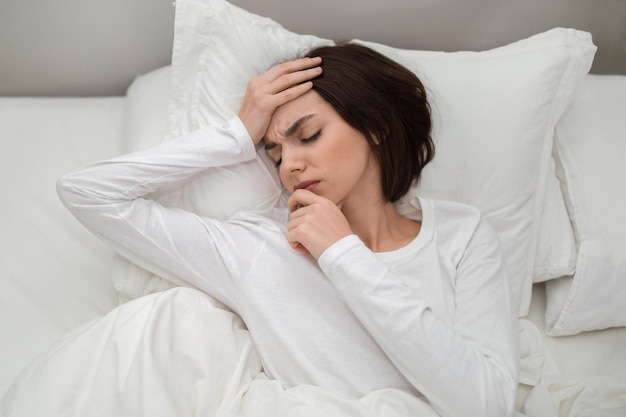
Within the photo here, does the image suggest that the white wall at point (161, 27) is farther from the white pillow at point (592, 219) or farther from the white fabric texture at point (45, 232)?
the white pillow at point (592, 219)

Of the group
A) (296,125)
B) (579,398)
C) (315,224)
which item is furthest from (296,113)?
(579,398)

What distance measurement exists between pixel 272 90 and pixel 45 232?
73 cm

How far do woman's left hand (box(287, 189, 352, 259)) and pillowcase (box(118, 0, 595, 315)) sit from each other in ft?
0.74

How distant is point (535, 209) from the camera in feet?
5.38

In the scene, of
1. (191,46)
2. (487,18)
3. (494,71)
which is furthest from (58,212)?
(487,18)

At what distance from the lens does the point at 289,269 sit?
4.52 feet

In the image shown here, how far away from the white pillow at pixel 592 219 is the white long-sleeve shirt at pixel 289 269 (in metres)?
0.33

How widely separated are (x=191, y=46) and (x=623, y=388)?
130cm

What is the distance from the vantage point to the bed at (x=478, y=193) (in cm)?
150

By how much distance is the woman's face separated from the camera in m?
1.34

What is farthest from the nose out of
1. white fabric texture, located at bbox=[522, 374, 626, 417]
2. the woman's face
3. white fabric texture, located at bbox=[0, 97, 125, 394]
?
white fabric texture, located at bbox=[522, 374, 626, 417]


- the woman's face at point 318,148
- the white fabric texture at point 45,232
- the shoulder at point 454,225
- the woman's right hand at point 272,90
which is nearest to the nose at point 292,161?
the woman's face at point 318,148

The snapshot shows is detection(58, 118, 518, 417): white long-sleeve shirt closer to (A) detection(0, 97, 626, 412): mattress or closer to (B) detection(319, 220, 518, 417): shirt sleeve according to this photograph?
(B) detection(319, 220, 518, 417): shirt sleeve

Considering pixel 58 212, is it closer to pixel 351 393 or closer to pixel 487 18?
pixel 351 393
